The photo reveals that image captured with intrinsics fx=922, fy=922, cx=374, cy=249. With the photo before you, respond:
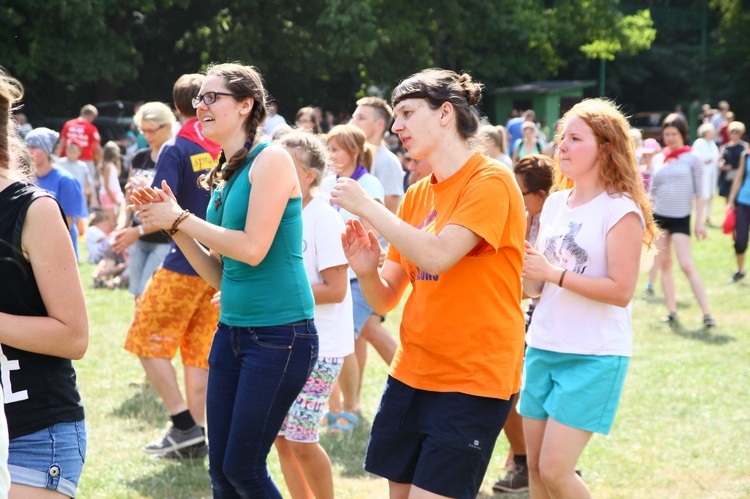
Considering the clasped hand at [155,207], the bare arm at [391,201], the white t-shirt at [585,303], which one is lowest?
the bare arm at [391,201]

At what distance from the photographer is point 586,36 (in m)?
40.8

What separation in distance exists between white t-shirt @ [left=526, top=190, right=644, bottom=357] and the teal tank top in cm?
109

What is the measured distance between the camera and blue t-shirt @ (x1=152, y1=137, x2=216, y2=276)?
5480mm

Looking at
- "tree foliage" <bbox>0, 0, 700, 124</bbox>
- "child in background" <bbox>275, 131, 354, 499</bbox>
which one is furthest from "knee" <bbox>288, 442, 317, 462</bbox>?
"tree foliage" <bbox>0, 0, 700, 124</bbox>

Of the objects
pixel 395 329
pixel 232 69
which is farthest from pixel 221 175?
pixel 395 329

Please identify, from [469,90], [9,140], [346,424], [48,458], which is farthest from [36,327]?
[346,424]

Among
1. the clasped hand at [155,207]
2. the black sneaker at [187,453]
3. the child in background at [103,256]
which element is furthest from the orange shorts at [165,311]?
the child in background at [103,256]

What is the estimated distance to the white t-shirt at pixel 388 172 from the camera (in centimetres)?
725

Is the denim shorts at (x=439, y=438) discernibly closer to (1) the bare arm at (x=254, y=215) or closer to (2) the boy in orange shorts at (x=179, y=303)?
(1) the bare arm at (x=254, y=215)

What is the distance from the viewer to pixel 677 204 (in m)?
9.73

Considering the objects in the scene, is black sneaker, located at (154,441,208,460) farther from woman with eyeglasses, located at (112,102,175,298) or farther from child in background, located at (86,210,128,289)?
child in background, located at (86,210,128,289)

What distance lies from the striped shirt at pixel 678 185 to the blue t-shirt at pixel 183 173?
568cm

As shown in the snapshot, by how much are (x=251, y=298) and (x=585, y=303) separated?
139cm

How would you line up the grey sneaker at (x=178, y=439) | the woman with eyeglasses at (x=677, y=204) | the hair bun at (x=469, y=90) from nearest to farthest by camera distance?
the hair bun at (x=469, y=90) < the grey sneaker at (x=178, y=439) < the woman with eyeglasses at (x=677, y=204)
